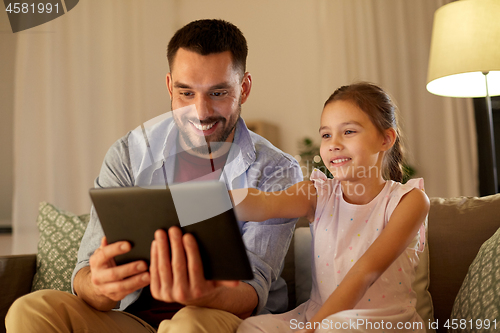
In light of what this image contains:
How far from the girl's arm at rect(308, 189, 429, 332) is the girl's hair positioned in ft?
0.55

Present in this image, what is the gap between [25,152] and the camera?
7.98 ft

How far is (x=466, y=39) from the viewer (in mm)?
1715

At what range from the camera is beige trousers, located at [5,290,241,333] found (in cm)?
78

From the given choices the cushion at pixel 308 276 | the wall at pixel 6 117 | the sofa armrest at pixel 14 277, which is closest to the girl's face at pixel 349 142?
the cushion at pixel 308 276

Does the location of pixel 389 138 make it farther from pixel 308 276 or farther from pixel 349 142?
pixel 308 276

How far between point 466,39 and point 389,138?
94cm

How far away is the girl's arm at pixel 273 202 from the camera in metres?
0.99

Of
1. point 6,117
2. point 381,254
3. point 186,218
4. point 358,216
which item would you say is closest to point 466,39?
point 358,216

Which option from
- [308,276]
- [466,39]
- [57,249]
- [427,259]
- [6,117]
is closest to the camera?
[427,259]

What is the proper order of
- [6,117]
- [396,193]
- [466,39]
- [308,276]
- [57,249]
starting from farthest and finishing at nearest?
[6,117], [466,39], [57,249], [308,276], [396,193]

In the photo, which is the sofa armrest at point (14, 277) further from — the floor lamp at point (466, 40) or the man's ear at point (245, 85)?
the floor lamp at point (466, 40)

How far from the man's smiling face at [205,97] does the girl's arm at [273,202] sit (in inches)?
12.0

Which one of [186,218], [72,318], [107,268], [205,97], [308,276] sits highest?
[205,97]

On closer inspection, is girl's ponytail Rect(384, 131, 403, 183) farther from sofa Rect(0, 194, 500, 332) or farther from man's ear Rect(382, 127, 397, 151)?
sofa Rect(0, 194, 500, 332)
